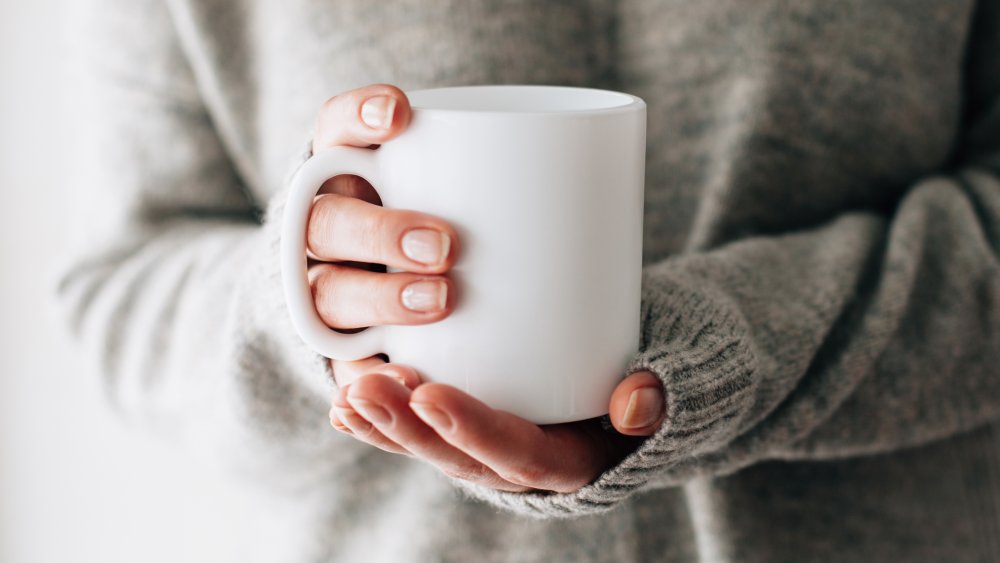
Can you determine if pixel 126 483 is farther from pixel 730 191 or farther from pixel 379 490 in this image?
pixel 730 191

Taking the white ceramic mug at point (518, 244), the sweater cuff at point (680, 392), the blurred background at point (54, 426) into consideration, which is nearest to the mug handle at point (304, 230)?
the white ceramic mug at point (518, 244)

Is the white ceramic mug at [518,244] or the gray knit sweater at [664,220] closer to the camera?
the white ceramic mug at [518,244]

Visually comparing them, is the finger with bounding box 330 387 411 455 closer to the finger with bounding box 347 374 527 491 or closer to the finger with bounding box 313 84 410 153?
A: the finger with bounding box 347 374 527 491

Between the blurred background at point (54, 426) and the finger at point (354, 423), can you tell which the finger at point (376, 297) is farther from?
the blurred background at point (54, 426)

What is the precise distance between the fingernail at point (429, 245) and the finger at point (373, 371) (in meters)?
0.06

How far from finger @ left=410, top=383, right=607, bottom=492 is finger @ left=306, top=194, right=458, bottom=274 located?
59 millimetres

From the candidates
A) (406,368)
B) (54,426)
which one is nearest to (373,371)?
(406,368)

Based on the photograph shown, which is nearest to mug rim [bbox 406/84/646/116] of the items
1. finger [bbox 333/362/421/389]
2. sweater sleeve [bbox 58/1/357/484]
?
finger [bbox 333/362/421/389]

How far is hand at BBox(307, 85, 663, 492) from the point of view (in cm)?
36

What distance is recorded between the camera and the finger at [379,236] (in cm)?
37

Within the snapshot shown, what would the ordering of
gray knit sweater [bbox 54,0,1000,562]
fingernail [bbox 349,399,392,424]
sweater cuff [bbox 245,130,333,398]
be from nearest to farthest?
fingernail [bbox 349,399,392,424] → sweater cuff [bbox 245,130,333,398] → gray knit sweater [bbox 54,0,1000,562]

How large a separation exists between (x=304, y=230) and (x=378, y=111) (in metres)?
0.07

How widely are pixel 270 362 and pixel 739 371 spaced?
34 centimetres

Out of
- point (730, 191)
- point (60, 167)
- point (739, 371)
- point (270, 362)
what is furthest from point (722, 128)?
point (60, 167)
